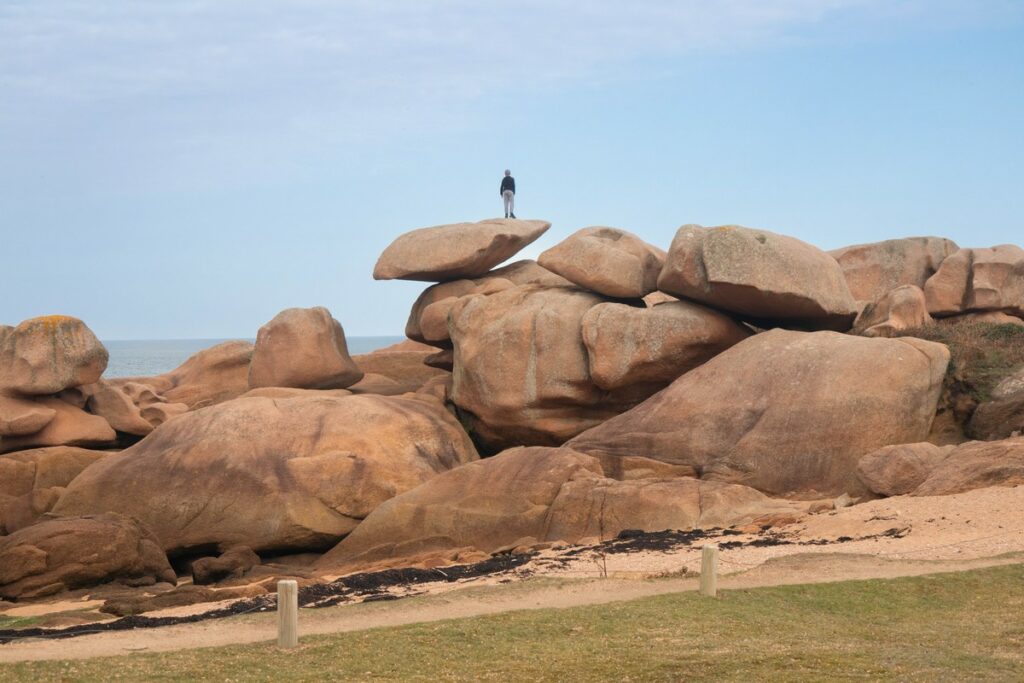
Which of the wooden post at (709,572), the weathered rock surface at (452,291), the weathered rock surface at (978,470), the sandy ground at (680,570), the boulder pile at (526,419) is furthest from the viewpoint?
the weathered rock surface at (452,291)

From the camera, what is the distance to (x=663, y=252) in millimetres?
34750

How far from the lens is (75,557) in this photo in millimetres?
23719

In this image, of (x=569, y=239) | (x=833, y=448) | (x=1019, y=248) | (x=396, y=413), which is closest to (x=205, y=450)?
(x=396, y=413)

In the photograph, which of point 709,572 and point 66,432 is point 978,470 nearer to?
point 709,572

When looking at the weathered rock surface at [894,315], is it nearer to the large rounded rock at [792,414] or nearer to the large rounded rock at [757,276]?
the large rounded rock at [757,276]

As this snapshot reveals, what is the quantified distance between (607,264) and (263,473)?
1048cm

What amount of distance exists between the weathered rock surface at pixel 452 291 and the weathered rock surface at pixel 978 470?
13689mm

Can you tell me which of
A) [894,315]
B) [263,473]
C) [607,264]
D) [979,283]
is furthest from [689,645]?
[979,283]

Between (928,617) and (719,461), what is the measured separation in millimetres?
11228

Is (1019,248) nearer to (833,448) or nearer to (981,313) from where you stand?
(981,313)

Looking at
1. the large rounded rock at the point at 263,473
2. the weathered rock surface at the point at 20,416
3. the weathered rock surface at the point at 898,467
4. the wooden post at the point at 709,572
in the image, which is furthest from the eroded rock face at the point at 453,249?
the wooden post at the point at 709,572

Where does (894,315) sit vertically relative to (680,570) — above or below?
above

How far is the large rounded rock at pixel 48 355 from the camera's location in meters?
33.0

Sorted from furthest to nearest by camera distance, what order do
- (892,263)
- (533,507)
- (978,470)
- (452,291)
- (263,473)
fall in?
(892,263), (452,291), (263,473), (533,507), (978,470)
